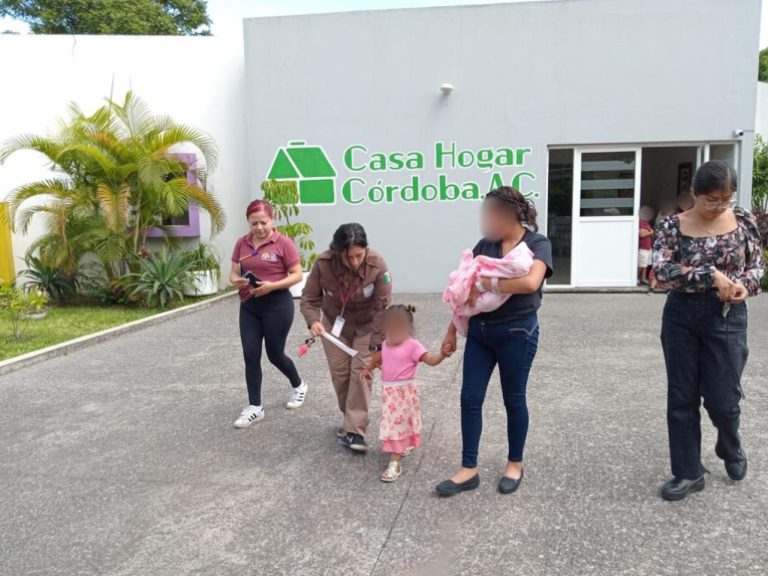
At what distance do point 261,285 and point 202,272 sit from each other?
6.81 m

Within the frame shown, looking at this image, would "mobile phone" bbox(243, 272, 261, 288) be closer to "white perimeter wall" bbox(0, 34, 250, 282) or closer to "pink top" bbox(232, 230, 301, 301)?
"pink top" bbox(232, 230, 301, 301)

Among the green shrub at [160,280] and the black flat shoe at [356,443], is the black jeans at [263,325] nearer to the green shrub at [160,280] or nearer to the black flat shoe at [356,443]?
the black flat shoe at [356,443]

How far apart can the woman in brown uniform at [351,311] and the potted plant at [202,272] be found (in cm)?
704

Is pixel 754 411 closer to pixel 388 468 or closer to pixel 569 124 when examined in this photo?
pixel 388 468

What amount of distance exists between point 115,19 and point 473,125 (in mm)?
20062

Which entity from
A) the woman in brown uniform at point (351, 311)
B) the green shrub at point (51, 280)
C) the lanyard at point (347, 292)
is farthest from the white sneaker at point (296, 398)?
the green shrub at point (51, 280)

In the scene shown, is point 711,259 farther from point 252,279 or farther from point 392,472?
point 252,279

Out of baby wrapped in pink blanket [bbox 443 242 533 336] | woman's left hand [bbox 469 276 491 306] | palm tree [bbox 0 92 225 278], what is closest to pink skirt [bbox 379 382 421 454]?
baby wrapped in pink blanket [bbox 443 242 533 336]

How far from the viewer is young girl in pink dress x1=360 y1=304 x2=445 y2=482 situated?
12.0 feet

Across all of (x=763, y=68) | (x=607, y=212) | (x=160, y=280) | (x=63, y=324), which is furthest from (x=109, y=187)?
(x=763, y=68)

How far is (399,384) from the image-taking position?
3.70 metres

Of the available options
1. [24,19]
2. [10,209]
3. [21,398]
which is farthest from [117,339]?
[24,19]

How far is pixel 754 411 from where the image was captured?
455cm

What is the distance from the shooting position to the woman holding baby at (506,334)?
10.4 ft
